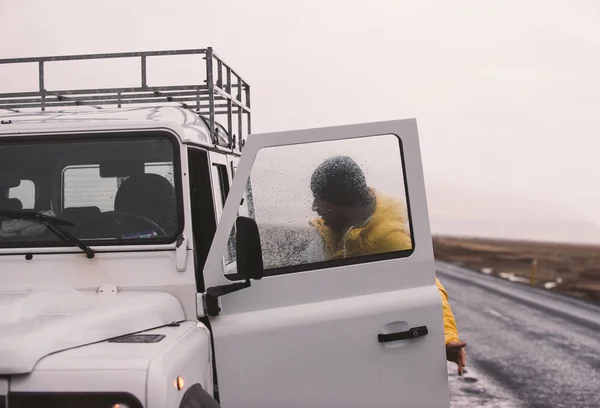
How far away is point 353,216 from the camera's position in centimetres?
391

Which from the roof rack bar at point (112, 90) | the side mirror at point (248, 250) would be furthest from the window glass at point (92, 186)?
the roof rack bar at point (112, 90)

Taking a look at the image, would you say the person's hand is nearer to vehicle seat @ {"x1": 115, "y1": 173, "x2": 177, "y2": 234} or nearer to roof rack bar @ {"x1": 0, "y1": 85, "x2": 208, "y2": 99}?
vehicle seat @ {"x1": 115, "y1": 173, "x2": 177, "y2": 234}

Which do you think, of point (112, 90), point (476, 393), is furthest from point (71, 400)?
point (476, 393)

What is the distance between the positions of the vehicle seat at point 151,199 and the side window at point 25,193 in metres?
0.46

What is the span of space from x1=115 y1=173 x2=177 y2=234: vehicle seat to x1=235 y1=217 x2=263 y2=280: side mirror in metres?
0.58

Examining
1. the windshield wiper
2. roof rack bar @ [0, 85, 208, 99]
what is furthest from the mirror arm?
roof rack bar @ [0, 85, 208, 99]

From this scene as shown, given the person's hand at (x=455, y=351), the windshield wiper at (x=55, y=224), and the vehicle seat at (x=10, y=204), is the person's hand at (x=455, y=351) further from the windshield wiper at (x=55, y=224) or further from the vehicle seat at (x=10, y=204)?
the vehicle seat at (x=10, y=204)

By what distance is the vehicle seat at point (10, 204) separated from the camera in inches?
161

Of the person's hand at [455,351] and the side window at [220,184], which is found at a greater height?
the side window at [220,184]

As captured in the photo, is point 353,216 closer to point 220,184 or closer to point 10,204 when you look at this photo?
point 220,184

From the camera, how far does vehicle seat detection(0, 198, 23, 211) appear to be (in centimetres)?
409

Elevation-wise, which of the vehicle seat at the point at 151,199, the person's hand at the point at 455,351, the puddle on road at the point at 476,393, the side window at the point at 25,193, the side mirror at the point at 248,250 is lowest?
the puddle on road at the point at 476,393

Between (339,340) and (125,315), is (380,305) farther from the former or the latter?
(125,315)

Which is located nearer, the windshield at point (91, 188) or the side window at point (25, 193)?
the windshield at point (91, 188)
